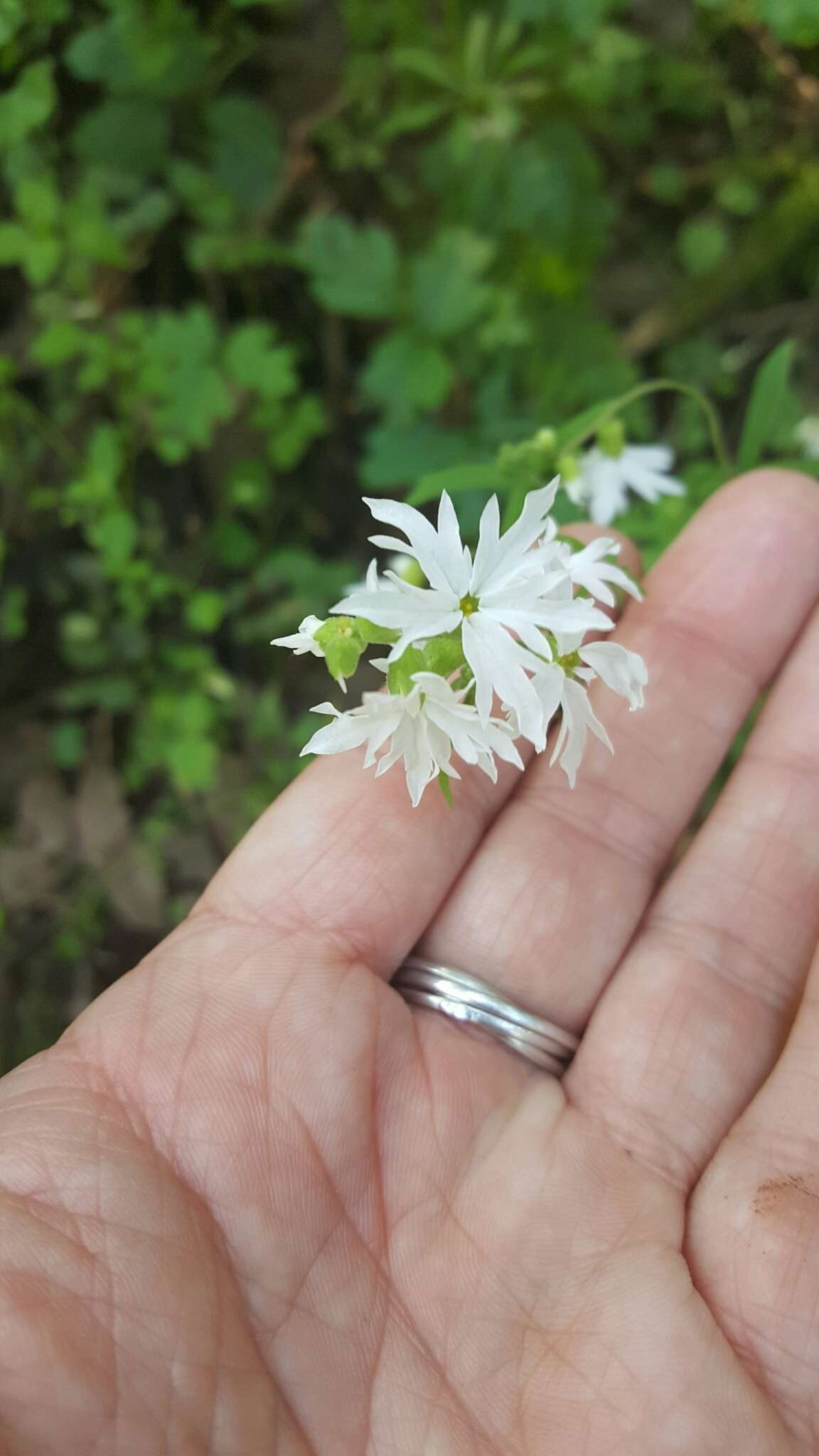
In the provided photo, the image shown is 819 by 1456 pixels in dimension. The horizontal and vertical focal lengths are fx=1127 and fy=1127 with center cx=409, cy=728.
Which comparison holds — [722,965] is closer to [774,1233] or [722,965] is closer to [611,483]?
[774,1233]

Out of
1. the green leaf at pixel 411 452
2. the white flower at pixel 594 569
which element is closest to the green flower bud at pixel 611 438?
the green leaf at pixel 411 452

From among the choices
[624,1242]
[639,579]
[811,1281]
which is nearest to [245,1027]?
[624,1242]

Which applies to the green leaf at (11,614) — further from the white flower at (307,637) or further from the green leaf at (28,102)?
the white flower at (307,637)

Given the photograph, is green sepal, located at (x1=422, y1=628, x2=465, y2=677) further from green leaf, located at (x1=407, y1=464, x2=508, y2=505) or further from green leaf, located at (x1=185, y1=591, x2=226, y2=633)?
green leaf, located at (x1=185, y1=591, x2=226, y2=633)

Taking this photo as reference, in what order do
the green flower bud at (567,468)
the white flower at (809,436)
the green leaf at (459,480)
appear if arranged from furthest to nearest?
the white flower at (809,436) → the green flower bud at (567,468) → the green leaf at (459,480)

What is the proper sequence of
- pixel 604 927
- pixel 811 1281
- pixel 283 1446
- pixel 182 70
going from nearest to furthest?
1. pixel 283 1446
2. pixel 811 1281
3. pixel 604 927
4. pixel 182 70

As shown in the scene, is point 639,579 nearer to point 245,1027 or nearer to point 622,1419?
point 245,1027
